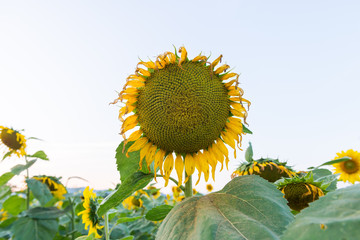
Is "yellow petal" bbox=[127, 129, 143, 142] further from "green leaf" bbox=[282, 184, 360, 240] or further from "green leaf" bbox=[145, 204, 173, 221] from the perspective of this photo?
"green leaf" bbox=[282, 184, 360, 240]

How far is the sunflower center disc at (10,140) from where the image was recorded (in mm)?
4840

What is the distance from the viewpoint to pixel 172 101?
1467 millimetres

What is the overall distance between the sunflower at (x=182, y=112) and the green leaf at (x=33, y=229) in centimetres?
277

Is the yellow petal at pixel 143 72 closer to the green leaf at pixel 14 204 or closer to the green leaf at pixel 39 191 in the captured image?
the green leaf at pixel 39 191

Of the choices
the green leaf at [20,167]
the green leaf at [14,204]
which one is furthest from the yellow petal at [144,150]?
the green leaf at [14,204]

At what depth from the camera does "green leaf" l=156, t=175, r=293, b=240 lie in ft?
2.64

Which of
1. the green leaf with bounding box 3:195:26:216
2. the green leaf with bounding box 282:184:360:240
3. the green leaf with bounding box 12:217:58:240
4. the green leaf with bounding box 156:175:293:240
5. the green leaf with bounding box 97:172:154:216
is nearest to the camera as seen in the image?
the green leaf with bounding box 282:184:360:240

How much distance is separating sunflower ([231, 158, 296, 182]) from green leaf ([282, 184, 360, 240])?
81.0 inches

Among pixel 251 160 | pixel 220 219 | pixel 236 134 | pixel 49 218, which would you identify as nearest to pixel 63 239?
pixel 49 218

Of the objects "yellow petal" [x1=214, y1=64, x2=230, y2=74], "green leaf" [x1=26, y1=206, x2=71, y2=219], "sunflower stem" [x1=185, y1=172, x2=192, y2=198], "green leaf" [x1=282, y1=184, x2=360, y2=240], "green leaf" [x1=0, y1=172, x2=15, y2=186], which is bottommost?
"green leaf" [x1=26, y1=206, x2=71, y2=219]

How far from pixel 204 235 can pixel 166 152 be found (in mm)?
802

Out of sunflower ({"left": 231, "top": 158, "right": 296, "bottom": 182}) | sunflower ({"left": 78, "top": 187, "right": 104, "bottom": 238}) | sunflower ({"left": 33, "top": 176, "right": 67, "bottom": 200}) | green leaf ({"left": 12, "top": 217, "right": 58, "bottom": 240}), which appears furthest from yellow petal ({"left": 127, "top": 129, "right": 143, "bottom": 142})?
sunflower ({"left": 33, "top": 176, "right": 67, "bottom": 200})

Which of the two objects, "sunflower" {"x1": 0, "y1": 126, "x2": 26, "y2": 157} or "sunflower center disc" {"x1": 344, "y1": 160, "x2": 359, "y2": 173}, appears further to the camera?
"sunflower" {"x1": 0, "y1": 126, "x2": 26, "y2": 157}

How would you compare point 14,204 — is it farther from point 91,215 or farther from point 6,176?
point 91,215
